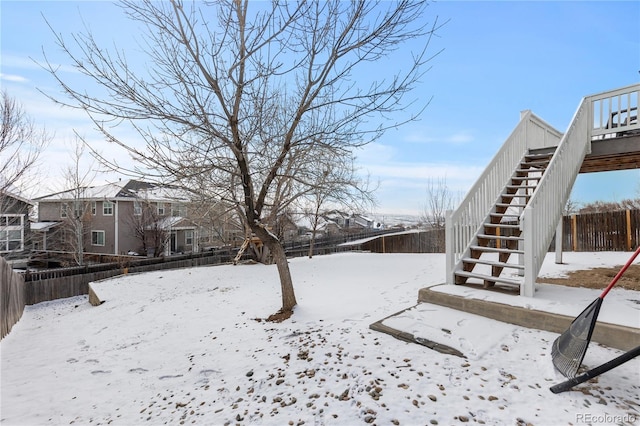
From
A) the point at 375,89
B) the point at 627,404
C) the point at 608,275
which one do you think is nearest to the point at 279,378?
the point at 627,404

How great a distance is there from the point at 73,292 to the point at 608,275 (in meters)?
16.0

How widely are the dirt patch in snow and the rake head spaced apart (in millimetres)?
3193

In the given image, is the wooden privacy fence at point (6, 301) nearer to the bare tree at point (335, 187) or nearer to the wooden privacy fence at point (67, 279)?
the wooden privacy fence at point (67, 279)

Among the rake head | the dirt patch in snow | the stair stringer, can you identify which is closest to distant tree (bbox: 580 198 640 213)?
the dirt patch in snow

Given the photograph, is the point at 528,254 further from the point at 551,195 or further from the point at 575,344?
the point at 575,344

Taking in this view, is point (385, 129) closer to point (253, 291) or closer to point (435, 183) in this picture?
point (253, 291)

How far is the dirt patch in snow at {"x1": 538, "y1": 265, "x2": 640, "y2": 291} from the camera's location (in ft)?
16.3

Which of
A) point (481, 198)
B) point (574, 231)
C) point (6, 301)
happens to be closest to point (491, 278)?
point (481, 198)

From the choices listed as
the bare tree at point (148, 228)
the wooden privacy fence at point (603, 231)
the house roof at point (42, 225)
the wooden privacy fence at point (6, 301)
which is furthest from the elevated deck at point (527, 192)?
the house roof at point (42, 225)

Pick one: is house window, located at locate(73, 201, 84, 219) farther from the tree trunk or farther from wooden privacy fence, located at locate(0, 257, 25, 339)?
the tree trunk

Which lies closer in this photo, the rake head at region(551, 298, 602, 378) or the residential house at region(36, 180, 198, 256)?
the rake head at region(551, 298, 602, 378)

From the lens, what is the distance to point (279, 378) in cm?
287

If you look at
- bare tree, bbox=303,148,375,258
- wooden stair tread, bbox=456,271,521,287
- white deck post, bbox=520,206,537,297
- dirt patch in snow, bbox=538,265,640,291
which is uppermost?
bare tree, bbox=303,148,375,258

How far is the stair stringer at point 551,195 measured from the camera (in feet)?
12.6
